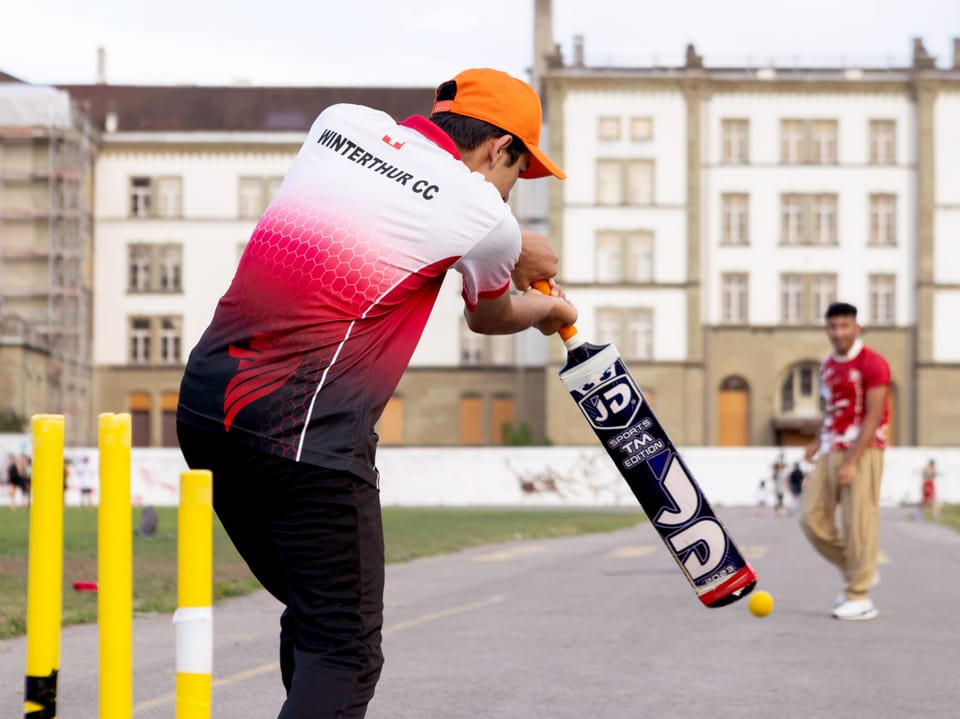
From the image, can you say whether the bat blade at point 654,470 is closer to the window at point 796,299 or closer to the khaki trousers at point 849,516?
the khaki trousers at point 849,516

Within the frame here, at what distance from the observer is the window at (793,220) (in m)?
71.8

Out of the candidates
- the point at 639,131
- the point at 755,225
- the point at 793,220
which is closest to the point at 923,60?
the point at 793,220

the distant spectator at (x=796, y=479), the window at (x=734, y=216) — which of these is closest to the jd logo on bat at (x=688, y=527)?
the distant spectator at (x=796, y=479)

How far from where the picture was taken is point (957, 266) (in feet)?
233

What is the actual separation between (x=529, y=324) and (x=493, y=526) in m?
28.5

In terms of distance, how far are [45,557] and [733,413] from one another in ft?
223

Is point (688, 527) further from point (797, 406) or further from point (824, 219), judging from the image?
point (824, 219)

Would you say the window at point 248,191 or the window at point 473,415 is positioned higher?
the window at point 248,191

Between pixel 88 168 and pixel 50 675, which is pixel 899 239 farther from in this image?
pixel 50 675

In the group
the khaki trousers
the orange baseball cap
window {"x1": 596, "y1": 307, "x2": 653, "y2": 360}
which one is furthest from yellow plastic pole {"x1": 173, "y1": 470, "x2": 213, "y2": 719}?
window {"x1": 596, "y1": 307, "x2": 653, "y2": 360}

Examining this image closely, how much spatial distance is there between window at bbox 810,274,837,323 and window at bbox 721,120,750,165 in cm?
609

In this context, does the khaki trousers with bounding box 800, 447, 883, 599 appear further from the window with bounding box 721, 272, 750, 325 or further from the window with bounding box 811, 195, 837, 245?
the window with bounding box 811, 195, 837, 245

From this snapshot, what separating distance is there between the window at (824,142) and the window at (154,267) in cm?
Result: 2903

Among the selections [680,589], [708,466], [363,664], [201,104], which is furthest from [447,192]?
[201,104]
